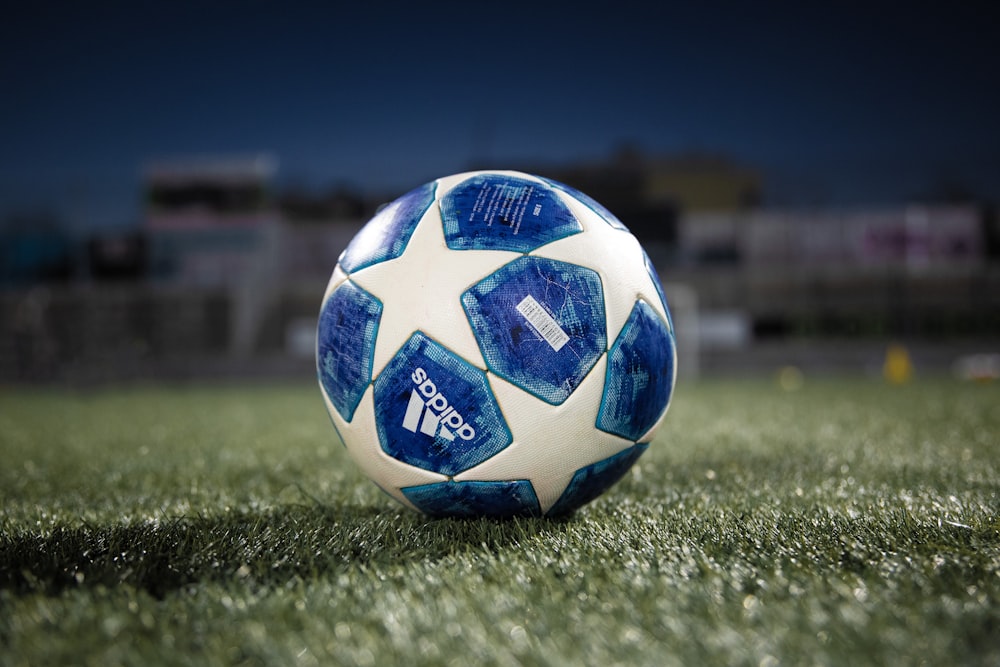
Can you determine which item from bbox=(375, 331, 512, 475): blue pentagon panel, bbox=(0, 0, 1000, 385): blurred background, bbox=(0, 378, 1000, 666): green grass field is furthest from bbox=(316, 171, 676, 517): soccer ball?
bbox=(0, 0, 1000, 385): blurred background

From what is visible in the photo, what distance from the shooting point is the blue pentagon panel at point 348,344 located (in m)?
2.02

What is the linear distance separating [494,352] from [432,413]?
0.23 m

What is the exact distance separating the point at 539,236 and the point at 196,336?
1920cm

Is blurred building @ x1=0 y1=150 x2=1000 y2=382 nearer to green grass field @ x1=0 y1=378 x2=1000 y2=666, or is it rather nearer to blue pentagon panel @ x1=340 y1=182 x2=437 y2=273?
green grass field @ x1=0 y1=378 x2=1000 y2=666

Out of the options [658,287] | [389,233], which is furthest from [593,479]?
[389,233]

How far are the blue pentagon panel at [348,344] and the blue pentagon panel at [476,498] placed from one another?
0.31m

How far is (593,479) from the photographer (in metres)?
2.11

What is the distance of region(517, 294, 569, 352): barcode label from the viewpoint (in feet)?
6.32

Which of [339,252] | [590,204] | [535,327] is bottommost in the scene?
[339,252]

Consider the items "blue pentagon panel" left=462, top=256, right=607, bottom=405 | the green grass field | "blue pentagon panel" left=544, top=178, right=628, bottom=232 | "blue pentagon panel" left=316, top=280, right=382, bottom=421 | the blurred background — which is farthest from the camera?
the blurred background

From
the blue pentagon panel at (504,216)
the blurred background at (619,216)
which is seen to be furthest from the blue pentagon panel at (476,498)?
the blurred background at (619,216)

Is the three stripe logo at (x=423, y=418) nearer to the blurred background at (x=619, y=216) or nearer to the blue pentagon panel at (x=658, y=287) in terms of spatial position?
the blue pentagon panel at (x=658, y=287)

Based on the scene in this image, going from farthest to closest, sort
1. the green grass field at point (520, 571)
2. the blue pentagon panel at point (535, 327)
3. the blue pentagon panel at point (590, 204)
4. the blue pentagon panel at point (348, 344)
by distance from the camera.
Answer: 1. the blue pentagon panel at point (590, 204)
2. the blue pentagon panel at point (348, 344)
3. the blue pentagon panel at point (535, 327)
4. the green grass field at point (520, 571)

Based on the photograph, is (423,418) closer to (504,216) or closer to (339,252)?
(504,216)
